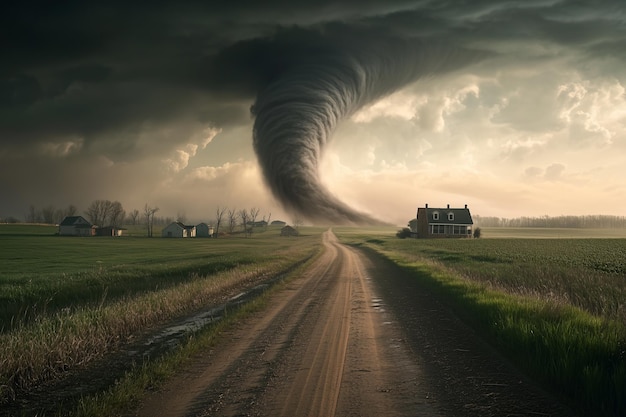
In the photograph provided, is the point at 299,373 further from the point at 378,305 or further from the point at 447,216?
the point at 447,216

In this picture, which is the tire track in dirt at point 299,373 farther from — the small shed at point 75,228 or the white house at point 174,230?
the small shed at point 75,228

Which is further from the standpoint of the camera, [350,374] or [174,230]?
[174,230]

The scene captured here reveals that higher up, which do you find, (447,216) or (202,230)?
(447,216)

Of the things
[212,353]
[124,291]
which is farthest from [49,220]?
[212,353]

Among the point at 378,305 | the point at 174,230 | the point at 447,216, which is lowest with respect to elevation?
the point at 378,305

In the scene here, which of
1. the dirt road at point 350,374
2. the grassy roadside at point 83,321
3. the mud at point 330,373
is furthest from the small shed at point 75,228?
the dirt road at point 350,374

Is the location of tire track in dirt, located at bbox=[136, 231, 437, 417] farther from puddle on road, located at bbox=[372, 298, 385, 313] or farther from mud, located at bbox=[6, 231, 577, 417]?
puddle on road, located at bbox=[372, 298, 385, 313]

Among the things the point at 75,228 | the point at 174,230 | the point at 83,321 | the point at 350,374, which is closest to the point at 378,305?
the point at 350,374

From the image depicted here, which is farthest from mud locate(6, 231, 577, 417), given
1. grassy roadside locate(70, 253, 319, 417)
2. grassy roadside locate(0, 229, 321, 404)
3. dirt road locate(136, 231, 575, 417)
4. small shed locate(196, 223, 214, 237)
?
small shed locate(196, 223, 214, 237)

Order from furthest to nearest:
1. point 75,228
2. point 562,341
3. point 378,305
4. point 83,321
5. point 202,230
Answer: point 202,230 < point 75,228 < point 378,305 < point 83,321 < point 562,341
